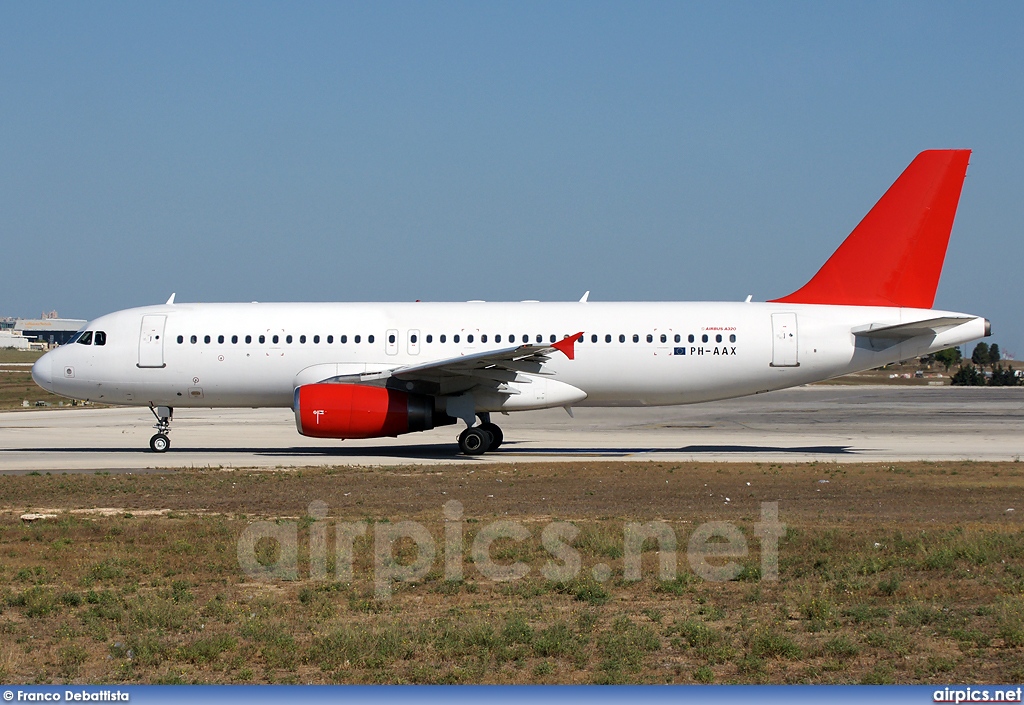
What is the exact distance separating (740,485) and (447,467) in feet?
20.3

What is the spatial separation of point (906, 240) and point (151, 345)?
18.1 meters

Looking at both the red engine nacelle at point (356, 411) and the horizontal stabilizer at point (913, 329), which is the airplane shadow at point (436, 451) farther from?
the horizontal stabilizer at point (913, 329)

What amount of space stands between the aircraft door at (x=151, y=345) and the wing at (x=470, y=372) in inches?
173

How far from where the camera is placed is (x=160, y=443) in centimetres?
2547

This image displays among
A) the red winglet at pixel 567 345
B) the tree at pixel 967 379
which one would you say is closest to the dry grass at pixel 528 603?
the red winglet at pixel 567 345

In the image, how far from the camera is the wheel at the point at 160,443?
25.3 metres

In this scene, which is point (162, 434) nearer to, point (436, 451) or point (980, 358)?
point (436, 451)

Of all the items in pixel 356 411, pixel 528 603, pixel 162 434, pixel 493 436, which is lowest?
pixel 528 603

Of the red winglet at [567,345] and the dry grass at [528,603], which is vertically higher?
the red winglet at [567,345]

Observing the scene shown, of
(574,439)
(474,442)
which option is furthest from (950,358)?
(474,442)

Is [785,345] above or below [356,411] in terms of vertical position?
above

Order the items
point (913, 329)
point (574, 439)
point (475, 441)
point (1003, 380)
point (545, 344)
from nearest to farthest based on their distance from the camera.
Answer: point (913, 329), point (475, 441), point (545, 344), point (574, 439), point (1003, 380)

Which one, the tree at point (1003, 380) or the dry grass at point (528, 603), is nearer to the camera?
the dry grass at point (528, 603)

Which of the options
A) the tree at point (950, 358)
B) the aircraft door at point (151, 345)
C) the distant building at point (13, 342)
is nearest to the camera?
the aircraft door at point (151, 345)
